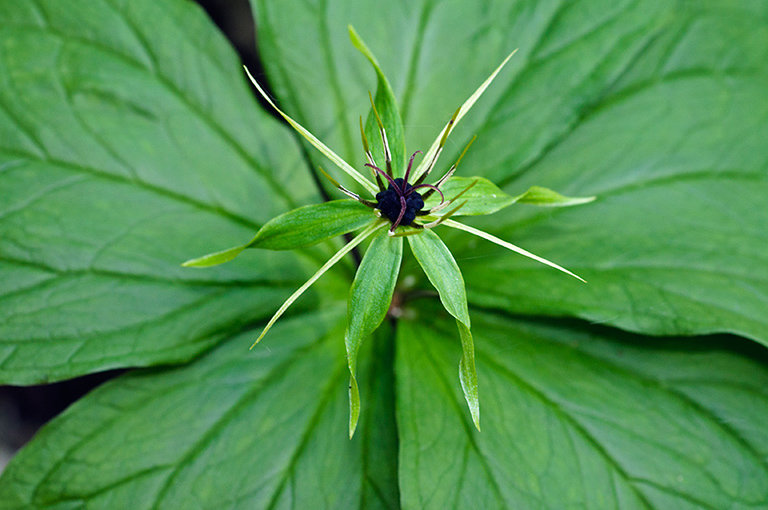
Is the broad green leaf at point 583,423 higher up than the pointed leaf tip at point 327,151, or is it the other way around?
the pointed leaf tip at point 327,151

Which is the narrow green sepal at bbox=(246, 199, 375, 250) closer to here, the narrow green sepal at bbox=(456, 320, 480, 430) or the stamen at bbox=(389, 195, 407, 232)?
the stamen at bbox=(389, 195, 407, 232)

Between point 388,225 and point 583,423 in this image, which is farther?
point 583,423

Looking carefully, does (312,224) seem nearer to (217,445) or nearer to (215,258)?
(215,258)

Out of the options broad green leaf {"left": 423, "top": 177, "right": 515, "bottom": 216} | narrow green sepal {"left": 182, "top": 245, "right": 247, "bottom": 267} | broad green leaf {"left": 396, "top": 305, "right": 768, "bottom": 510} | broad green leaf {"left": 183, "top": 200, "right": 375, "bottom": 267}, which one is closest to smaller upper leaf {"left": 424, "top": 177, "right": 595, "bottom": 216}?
broad green leaf {"left": 423, "top": 177, "right": 515, "bottom": 216}

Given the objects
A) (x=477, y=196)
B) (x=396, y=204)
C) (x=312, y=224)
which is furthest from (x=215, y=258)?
(x=477, y=196)

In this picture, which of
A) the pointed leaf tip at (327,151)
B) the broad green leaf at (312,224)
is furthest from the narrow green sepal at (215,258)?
the pointed leaf tip at (327,151)

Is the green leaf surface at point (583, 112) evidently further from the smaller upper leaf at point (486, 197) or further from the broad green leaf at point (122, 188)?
the smaller upper leaf at point (486, 197)
